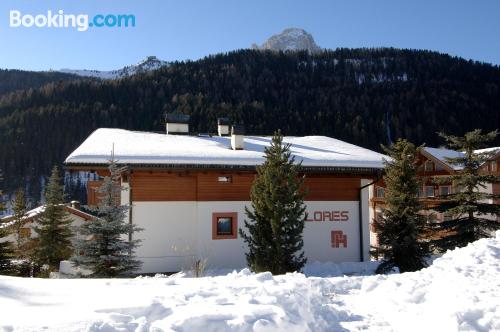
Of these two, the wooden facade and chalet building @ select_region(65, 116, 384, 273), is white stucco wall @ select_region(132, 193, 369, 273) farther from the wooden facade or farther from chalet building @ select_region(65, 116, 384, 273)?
the wooden facade

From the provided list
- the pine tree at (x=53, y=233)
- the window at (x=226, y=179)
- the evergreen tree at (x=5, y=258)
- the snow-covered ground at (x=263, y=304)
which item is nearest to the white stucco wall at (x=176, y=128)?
the window at (x=226, y=179)

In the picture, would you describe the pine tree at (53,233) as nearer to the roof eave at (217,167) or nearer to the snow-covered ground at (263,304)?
the roof eave at (217,167)

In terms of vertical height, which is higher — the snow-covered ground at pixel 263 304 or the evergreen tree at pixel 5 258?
the snow-covered ground at pixel 263 304

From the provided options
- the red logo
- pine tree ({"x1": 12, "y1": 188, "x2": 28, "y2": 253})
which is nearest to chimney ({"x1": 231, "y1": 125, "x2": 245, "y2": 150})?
the red logo

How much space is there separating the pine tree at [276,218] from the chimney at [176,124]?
880 cm

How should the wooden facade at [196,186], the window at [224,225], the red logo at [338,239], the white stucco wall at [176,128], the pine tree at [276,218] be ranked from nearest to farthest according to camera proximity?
the pine tree at [276,218] → the wooden facade at [196,186] → the window at [224,225] → the red logo at [338,239] → the white stucco wall at [176,128]

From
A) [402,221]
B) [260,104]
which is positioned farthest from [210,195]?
[260,104]

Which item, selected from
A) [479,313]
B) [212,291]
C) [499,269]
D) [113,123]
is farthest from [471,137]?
[113,123]

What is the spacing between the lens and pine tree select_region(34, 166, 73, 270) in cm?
2344

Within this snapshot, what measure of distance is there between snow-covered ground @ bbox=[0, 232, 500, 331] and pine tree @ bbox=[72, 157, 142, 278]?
15.1 ft

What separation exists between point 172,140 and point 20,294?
13.0m

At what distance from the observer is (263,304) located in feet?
18.3

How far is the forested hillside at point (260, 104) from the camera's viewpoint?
85.8 m

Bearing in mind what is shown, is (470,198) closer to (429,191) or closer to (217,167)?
(217,167)
